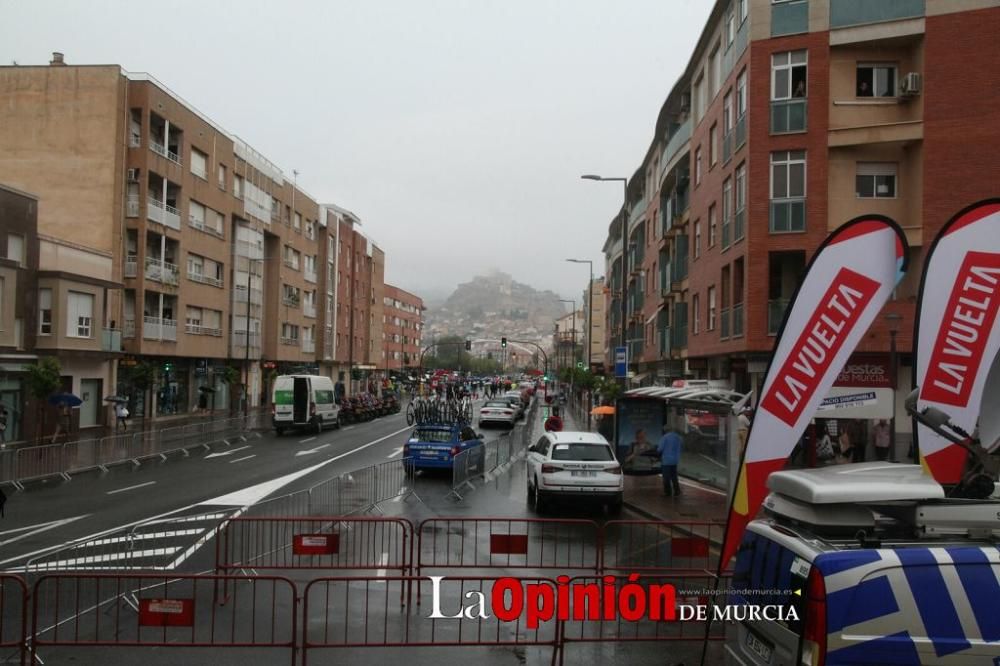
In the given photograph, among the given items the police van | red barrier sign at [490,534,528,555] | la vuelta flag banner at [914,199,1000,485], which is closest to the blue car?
red barrier sign at [490,534,528,555]

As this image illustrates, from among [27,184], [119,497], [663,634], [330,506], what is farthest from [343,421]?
[663,634]

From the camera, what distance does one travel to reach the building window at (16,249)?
1150 inches

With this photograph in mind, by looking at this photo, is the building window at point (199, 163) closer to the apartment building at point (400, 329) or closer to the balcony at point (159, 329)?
the balcony at point (159, 329)

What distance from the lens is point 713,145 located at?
30.4 meters

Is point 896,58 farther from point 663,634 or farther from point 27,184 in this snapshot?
point 27,184

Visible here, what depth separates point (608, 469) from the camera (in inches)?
629

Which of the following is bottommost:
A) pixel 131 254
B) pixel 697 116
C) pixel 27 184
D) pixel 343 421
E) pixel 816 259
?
pixel 343 421

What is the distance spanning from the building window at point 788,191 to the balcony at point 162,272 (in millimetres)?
29215

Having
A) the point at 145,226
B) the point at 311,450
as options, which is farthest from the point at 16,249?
the point at 311,450

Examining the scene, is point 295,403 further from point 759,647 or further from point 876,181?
point 759,647

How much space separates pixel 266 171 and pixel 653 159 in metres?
26.3

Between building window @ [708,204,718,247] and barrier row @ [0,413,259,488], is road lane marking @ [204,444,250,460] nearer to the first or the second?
barrier row @ [0,413,259,488]

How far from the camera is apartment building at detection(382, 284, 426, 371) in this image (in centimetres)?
10975

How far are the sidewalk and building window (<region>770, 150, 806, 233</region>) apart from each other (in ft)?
27.6
